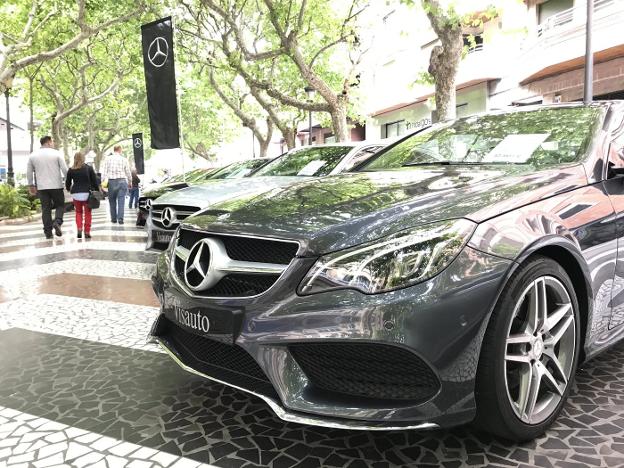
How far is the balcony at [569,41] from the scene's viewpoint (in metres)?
14.5

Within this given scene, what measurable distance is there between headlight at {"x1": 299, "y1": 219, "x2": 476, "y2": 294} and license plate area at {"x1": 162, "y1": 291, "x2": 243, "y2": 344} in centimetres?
33

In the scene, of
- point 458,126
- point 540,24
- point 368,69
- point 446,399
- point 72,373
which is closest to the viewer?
point 446,399

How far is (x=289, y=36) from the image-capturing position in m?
14.1

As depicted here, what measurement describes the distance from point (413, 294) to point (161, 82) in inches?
321

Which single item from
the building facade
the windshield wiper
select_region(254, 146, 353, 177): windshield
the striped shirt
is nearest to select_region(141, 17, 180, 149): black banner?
select_region(254, 146, 353, 177): windshield

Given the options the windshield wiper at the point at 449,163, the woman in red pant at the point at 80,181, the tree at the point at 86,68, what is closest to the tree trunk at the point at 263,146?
the tree at the point at 86,68

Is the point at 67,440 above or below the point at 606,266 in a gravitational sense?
below

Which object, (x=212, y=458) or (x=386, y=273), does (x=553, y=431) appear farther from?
(x=212, y=458)

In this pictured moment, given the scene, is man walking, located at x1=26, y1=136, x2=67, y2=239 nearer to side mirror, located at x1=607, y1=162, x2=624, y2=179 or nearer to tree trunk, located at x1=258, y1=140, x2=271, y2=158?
side mirror, located at x1=607, y1=162, x2=624, y2=179

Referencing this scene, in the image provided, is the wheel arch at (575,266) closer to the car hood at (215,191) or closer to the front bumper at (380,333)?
the front bumper at (380,333)

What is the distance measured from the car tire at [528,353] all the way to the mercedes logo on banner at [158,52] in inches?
318

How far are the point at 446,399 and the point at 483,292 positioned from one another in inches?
15.9

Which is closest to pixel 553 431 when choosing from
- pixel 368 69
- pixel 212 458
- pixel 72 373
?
pixel 212 458

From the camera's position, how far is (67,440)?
7.97 feet
